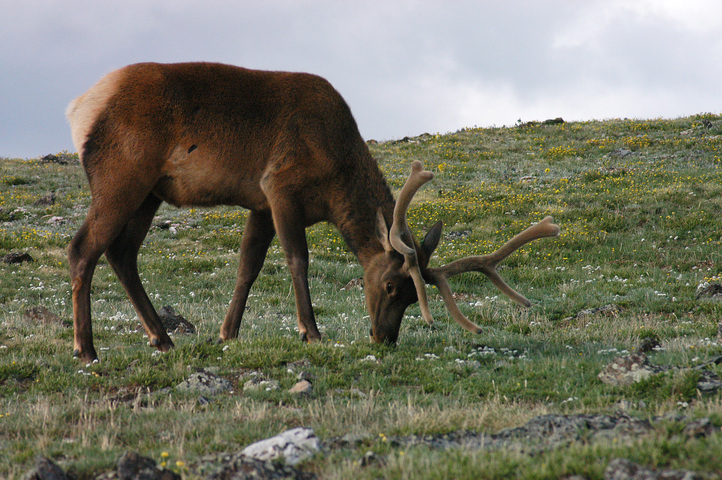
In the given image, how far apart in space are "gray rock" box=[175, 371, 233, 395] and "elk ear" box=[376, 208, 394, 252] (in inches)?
93.3

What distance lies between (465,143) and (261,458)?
96.4ft

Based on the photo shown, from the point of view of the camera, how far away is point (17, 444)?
4297mm

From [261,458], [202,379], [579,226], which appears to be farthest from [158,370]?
[579,226]

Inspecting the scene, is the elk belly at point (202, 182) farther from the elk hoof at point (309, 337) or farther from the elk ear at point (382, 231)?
the elk hoof at point (309, 337)

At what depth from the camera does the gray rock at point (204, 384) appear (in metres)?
5.72

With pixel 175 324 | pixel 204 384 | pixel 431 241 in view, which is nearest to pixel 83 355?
pixel 204 384

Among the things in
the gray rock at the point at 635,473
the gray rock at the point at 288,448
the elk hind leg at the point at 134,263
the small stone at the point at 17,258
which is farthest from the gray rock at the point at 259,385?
the small stone at the point at 17,258

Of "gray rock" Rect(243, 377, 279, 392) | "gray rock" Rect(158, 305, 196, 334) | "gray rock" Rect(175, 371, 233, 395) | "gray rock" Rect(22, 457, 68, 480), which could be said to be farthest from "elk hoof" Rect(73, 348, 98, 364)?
"gray rock" Rect(22, 457, 68, 480)

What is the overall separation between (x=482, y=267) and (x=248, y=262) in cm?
288

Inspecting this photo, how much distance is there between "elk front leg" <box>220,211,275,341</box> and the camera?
26.5 feet

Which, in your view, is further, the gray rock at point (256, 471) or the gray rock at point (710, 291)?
the gray rock at point (710, 291)

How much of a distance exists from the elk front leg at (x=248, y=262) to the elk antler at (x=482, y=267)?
219 centimetres

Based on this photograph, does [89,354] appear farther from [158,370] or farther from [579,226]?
[579,226]

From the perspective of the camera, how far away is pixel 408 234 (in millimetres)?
7172
